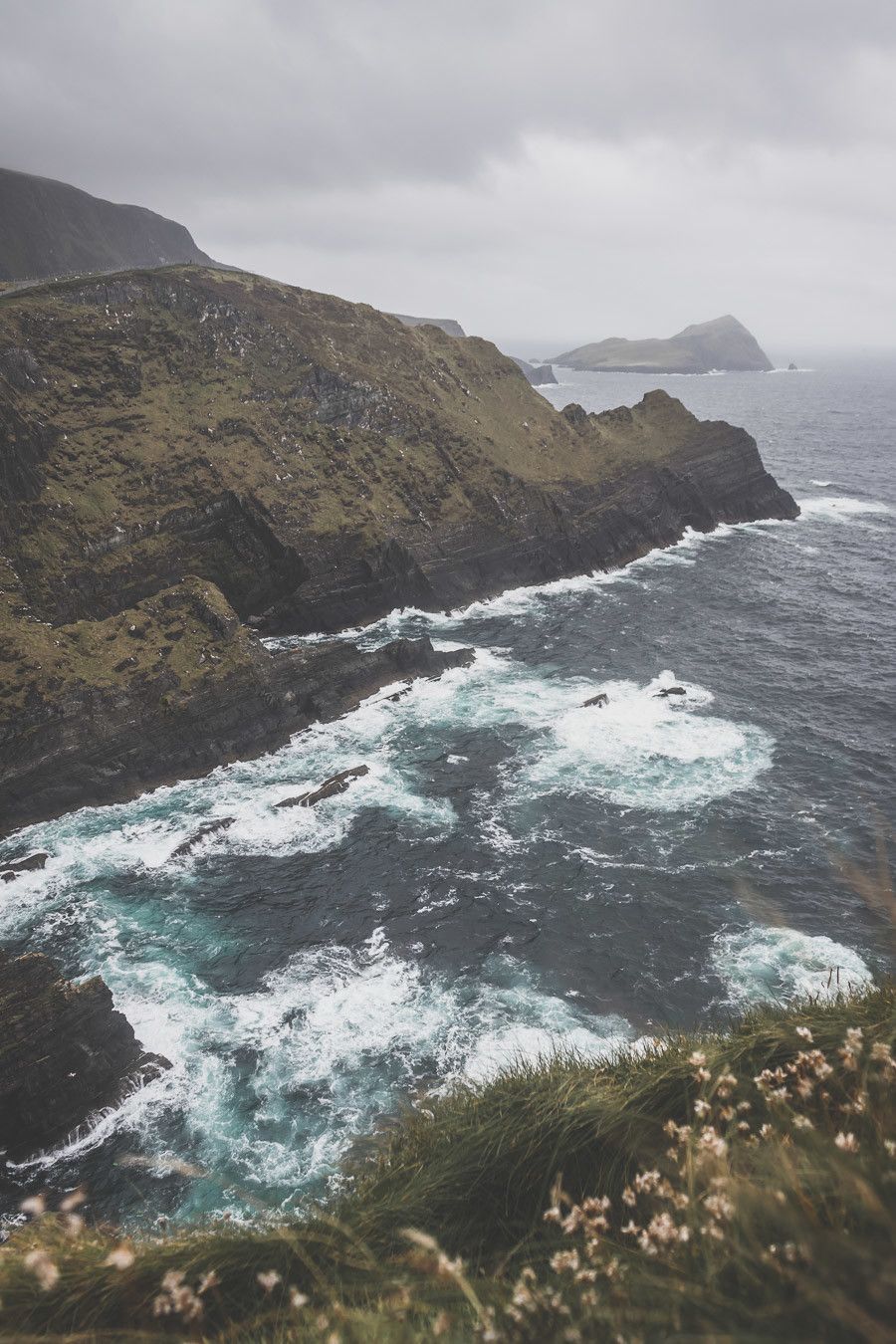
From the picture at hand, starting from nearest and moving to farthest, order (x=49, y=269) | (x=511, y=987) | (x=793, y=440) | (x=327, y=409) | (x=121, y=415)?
(x=511, y=987), (x=121, y=415), (x=327, y=409), (x=793, y=440), (x=49, y=269)

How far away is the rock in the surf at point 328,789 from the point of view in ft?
120

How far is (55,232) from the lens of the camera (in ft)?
547

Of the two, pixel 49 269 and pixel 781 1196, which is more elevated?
pixel 49 269

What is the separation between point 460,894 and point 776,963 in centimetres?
1195

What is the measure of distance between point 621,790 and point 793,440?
419ft

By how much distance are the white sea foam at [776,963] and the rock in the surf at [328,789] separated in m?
19.1

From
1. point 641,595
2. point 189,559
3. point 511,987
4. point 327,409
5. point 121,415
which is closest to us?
point 511,987

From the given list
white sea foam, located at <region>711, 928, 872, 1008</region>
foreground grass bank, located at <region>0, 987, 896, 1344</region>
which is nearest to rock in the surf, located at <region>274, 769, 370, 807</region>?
white sea foam, located at <region>711, 928, 872, 1008</region>

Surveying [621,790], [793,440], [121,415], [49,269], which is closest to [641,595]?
[621,790]

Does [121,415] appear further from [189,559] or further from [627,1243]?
[627,1243]

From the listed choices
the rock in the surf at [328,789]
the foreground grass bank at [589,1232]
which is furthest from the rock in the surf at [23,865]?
the foreground grass bank at [589,1232]

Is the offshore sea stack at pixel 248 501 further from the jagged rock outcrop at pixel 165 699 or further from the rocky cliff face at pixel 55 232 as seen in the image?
the rocky cliff face at pixel 55 232

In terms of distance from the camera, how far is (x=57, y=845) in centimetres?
3347

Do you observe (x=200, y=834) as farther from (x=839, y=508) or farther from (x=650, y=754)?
(x=839, y=508)
